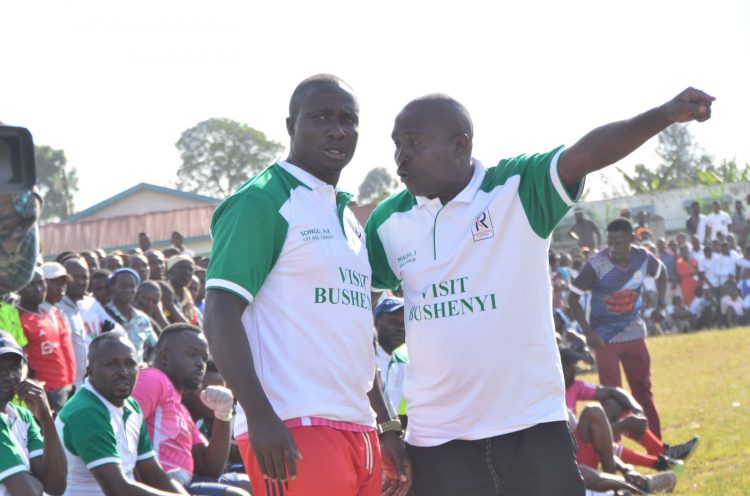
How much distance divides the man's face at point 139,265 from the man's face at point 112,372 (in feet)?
17.8

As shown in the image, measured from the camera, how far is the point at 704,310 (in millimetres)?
21500

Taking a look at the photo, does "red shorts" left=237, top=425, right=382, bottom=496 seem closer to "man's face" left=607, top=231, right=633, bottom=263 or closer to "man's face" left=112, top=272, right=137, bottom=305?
"man's face" left=112, top=272, right=137, bottom=305

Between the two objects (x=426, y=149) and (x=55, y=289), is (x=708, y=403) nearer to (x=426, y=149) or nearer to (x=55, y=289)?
(x=55, y=289)

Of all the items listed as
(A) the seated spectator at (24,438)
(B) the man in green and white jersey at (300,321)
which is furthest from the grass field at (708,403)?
(B) the man in green and white jersey at (300,321)

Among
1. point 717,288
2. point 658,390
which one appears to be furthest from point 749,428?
point 717,288

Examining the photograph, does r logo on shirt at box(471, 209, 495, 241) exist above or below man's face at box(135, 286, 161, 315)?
above

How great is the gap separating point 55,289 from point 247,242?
5.42 m

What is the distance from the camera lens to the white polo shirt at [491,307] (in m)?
3.82

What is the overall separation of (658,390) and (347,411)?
34.3ft

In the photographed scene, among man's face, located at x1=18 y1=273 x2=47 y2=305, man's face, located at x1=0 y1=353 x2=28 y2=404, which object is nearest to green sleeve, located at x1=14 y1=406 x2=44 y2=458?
man's face, located at x1=0 y1=353 x2=28 y2=404

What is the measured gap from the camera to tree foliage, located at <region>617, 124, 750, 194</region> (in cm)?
3281

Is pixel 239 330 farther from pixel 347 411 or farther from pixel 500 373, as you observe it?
pixel 500 373

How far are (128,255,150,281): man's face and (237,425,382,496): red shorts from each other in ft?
25.3

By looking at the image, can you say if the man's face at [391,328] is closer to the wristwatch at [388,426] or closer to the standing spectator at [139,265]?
the wristwatch at [388,426]
